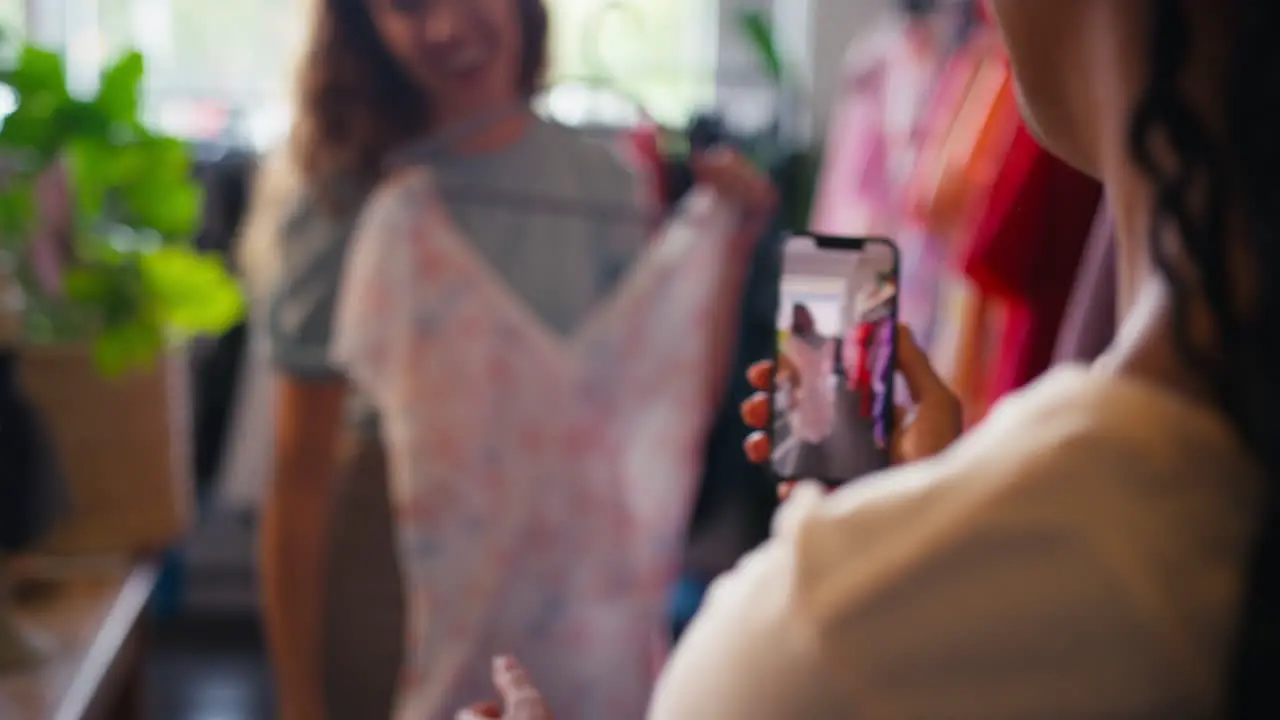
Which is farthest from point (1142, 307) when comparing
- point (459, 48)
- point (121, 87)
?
point (121, 87)

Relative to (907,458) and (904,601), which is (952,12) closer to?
(907,458)

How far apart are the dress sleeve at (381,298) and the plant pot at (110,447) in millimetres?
400

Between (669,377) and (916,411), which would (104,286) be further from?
(916,411)

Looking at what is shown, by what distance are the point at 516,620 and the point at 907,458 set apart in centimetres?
36

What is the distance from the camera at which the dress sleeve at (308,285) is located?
2.90 ft

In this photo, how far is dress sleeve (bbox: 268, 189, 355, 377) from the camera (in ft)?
2.90

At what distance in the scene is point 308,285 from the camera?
0.90 metres

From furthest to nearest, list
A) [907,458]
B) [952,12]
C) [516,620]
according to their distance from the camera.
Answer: [952,12], [516,620], [907,458]

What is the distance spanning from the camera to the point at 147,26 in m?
2.32

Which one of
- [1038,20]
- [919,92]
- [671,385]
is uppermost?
[1038,20]

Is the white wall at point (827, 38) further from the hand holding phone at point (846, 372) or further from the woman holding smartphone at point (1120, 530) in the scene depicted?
the woman holding smartphone at point (1120, 530)

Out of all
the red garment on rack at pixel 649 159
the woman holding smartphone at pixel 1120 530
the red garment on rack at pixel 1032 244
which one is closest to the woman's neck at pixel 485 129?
the red garment on rack at pixel 649 159

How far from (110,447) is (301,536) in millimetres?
356

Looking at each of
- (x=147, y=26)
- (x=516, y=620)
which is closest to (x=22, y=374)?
(x=516, y=620)
